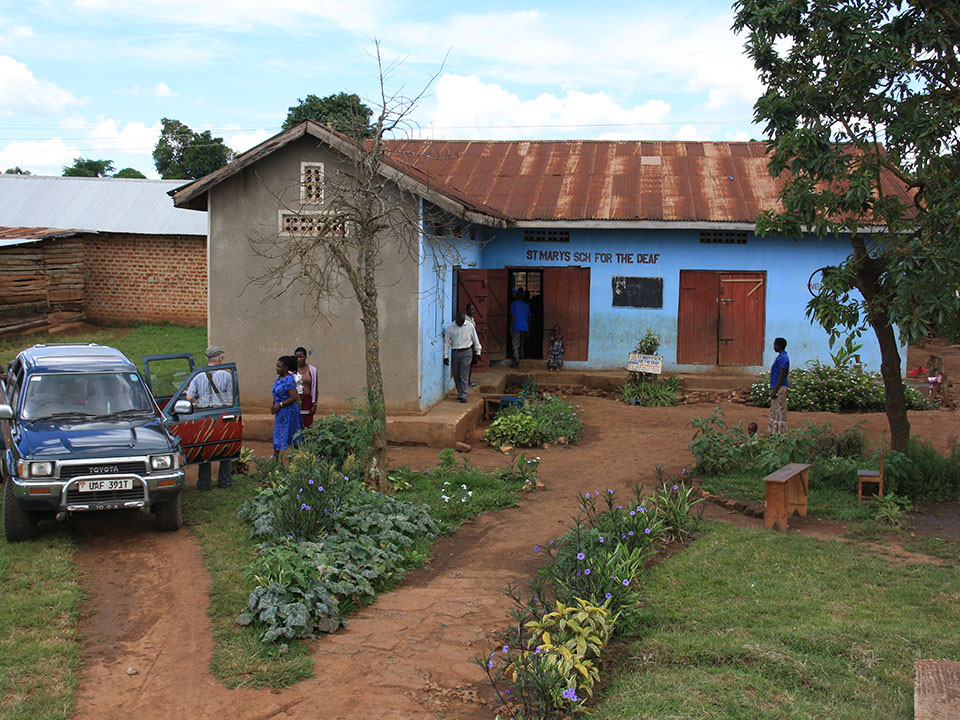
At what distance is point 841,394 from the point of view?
1596 cm

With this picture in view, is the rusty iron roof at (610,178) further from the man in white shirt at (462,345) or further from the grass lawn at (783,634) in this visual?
the grass lawn at (783,634)

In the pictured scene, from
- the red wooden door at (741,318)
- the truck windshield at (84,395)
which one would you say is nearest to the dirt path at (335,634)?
the truck windshield at (84,395)

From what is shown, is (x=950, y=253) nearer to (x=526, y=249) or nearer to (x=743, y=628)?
(x=743, y=628)

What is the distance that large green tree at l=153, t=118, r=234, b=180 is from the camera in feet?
136

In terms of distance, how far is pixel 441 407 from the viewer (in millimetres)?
14297

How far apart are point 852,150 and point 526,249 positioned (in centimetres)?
655

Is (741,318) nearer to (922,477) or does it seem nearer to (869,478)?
(922,477)

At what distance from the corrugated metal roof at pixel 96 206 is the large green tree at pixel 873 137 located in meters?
18.6

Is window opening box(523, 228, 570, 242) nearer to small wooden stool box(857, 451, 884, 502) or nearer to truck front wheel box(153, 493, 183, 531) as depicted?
small wooden stool box(857, 451, 884, 502)

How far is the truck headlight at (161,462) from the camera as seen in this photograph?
27.2 ft

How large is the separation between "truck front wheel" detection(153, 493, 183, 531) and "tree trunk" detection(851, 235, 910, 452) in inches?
302

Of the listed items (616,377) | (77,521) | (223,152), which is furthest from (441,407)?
(223,152)

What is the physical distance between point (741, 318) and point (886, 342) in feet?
25.6

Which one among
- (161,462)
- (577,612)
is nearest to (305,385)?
(161,462)
